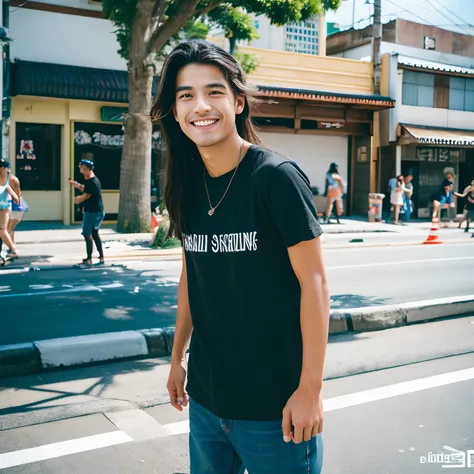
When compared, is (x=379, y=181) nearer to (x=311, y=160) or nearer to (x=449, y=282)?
(x=311, y=160)

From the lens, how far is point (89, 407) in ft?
15.0

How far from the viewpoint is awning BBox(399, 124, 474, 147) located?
24.0 m

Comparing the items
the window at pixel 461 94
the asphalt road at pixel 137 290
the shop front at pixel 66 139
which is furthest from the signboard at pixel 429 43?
the asphalt road at pixel 137 290

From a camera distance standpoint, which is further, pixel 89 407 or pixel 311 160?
pixel 311 160

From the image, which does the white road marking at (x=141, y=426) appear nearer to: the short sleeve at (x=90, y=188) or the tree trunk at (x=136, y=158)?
the short sleeve at (x=90, y=188)

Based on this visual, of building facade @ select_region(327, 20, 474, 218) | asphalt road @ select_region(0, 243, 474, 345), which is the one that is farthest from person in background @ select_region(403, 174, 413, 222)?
asphalt road @ select_region(0, 243, 474, 345)

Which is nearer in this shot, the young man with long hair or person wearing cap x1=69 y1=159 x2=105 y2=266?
the young man with long hair

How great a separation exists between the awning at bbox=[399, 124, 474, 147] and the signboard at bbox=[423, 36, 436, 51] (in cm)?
660

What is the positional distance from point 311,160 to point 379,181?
2.94 metres

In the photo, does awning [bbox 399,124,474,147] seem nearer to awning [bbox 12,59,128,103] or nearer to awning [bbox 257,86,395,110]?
awning [bbox 257,86,395,110]

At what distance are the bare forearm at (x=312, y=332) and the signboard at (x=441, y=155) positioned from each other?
80.5 feet

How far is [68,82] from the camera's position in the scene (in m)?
17.5

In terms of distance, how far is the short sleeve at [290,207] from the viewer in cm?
188

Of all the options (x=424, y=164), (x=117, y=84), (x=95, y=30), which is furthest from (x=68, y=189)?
(x=424, y=164)
